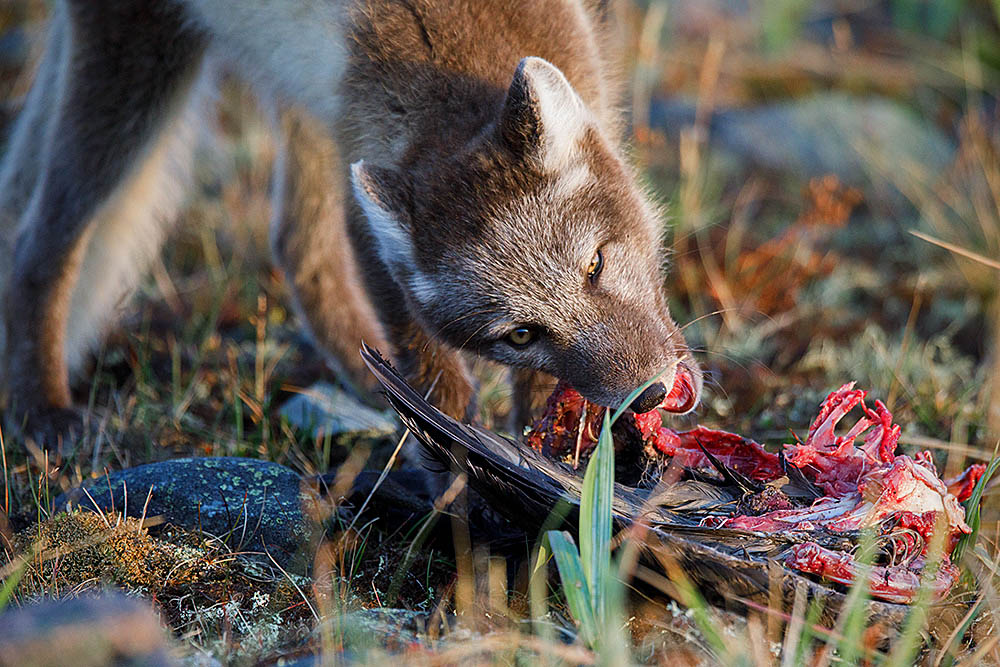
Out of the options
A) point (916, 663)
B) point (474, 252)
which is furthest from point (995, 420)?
point (474, 252)

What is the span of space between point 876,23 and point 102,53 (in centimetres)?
603

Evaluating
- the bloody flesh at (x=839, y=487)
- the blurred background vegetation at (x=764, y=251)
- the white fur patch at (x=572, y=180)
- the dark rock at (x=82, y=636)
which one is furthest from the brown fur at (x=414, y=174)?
the dark rock at (x=82, y=636)

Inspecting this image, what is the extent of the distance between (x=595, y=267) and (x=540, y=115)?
0.42 metres

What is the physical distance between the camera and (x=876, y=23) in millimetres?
7426

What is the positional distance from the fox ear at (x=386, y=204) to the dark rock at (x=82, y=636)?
1.28 meters

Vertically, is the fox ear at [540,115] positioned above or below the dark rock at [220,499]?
above

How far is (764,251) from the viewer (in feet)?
14.6

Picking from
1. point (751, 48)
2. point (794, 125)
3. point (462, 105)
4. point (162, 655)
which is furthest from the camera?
point (751, 48)

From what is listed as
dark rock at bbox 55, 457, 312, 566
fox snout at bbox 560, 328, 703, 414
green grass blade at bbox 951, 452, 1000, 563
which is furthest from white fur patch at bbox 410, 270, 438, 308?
green grass blade at bbox 951, 452, 1000, 563

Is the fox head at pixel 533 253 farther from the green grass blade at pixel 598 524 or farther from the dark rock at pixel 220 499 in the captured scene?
the dark rock at pixel 220 499

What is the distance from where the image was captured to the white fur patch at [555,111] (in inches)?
97.3

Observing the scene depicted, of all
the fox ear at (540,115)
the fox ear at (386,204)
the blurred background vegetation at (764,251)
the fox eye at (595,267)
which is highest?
the fox ear at (540,115)

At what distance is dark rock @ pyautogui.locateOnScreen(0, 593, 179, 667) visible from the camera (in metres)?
1.43

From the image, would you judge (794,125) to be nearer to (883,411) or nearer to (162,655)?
(883,411)
